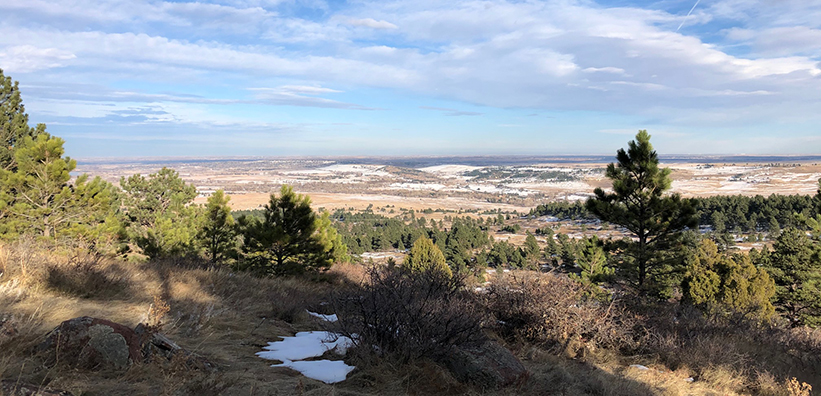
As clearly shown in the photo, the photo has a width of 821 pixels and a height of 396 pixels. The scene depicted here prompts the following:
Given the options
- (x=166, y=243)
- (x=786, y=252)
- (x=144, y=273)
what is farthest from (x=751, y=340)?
(x=786, y=252)

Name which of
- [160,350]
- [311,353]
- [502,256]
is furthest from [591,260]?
[160,350]

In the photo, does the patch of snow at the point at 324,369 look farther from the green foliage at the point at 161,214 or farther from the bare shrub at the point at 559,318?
the green foliage at the point at 161,214

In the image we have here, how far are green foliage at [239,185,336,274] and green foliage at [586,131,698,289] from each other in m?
13.5

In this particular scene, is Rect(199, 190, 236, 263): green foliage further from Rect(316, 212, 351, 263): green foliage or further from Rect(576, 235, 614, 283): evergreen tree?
Rect(576, 235, 614, 283): evergreen tree

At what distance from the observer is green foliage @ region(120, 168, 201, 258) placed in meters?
19.7

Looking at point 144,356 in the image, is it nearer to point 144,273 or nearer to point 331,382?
point 331,382

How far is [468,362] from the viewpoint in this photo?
503cm

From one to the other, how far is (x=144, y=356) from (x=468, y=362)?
3435mm

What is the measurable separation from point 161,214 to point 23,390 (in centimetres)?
2158

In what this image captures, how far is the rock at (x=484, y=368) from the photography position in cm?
491

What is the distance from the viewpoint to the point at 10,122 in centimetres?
1786

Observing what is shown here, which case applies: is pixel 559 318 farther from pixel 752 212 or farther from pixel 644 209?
pixel 752 212

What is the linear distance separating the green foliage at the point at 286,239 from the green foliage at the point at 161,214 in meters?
2.86

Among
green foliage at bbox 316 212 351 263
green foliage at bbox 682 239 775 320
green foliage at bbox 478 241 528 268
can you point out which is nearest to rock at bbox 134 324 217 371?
green foliage at bbox 316 212 351 263
